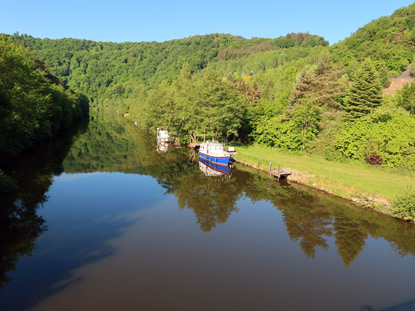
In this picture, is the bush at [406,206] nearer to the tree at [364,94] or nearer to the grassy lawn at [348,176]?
the grassy lawn at [348,176]

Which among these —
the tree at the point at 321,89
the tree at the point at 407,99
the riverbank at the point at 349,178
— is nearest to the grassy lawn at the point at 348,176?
the riverbank at the point at 349,178

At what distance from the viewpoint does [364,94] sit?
51.1m

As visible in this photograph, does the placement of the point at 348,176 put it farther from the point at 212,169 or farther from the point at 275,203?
the point at 212,169

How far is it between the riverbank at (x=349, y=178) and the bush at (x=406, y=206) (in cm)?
58

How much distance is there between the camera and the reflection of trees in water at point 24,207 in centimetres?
1911

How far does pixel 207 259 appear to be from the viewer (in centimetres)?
1972

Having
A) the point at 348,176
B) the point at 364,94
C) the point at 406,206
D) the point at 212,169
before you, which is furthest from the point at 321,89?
the point at 406,206

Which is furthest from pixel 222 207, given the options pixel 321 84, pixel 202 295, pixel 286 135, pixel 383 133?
pixel 321 84

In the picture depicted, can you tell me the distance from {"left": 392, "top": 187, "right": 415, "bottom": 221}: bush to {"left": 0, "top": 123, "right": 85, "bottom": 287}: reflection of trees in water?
30625 mm

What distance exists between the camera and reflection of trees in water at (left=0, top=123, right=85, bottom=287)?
1911 centimetres

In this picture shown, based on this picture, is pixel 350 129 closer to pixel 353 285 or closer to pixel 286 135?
pixel 286 135

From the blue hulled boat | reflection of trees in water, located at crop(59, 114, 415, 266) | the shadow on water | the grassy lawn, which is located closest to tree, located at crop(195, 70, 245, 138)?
reflection of trees in water, located at crop(59, 114, 415, 266)

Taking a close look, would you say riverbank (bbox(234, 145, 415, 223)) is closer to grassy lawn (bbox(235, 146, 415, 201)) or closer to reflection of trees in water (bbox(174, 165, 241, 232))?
grassy lawn (bbox(235, 146, 415, 201))

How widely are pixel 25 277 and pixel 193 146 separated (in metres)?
54.5
